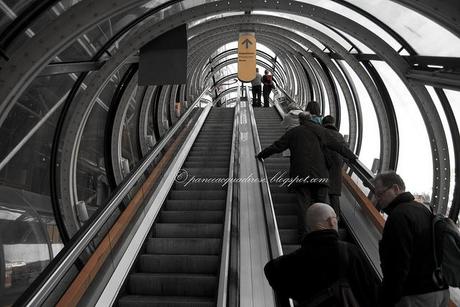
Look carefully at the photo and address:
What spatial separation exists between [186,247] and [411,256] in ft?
10.0

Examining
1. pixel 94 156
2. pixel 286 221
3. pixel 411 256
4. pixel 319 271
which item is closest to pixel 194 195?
pixel 286 221

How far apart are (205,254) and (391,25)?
4.24 metres

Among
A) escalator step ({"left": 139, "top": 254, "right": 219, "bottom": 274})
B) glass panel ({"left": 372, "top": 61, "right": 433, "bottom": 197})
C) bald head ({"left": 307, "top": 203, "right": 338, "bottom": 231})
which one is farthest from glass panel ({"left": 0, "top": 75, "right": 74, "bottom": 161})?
glass panel ({"left": 372, "top": 61, "right": 433, "bottom": 197})

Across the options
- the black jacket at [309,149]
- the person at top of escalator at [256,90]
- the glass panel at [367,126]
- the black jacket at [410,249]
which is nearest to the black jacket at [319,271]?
the black jacket at [410,249]

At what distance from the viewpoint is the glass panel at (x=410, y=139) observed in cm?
830

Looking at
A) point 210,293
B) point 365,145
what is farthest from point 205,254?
point 365,145

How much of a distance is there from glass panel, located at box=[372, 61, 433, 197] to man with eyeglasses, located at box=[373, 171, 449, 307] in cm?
515

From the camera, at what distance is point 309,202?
5480 millimetres

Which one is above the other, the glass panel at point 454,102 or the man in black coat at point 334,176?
the glass panel at point 454,102

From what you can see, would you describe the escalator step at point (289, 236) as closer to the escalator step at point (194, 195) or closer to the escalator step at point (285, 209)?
the escalator step at point (285, 209)

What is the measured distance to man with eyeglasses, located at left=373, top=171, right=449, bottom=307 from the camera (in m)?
2.87

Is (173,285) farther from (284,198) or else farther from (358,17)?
(358,17)

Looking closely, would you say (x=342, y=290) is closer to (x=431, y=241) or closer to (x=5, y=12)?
(x=431, y=241)

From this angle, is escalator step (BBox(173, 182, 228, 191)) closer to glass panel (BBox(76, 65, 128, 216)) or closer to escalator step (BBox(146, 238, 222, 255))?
escalator step (BBox(146, 238, 222, 255))
